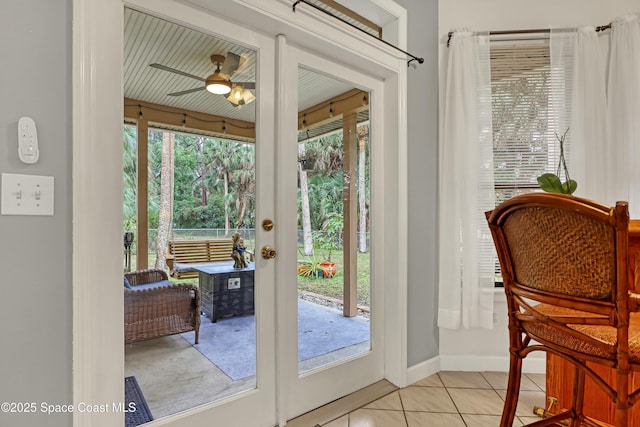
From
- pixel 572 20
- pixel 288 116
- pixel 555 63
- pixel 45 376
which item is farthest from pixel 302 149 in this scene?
pixel 572 20

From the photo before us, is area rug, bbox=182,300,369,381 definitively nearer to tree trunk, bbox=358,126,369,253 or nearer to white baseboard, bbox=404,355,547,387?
tree trunk, bbox=358,126,369,253

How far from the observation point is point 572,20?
7.77 feet

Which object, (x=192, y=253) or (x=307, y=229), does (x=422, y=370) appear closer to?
(x=307, y=229)

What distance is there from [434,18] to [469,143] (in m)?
1.01

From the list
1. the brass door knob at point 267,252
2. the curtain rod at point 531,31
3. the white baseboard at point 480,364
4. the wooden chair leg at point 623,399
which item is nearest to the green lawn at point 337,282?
the brass door knob at point 267,252

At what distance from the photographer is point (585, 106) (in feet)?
7.15

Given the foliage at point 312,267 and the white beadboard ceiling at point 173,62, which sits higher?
the white beadboard ceiling at point 173,62

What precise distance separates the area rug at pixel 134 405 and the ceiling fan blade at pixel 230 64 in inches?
57.6

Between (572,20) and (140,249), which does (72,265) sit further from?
(572,20)

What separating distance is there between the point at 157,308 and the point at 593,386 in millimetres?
2174

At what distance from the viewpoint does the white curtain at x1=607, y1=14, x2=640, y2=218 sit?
214 centimetres

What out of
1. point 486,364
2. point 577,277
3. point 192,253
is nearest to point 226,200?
point 192,253

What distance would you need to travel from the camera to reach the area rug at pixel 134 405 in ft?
4.29

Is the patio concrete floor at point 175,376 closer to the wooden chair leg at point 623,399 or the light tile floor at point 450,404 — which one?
the light tile floor at point 450,404
